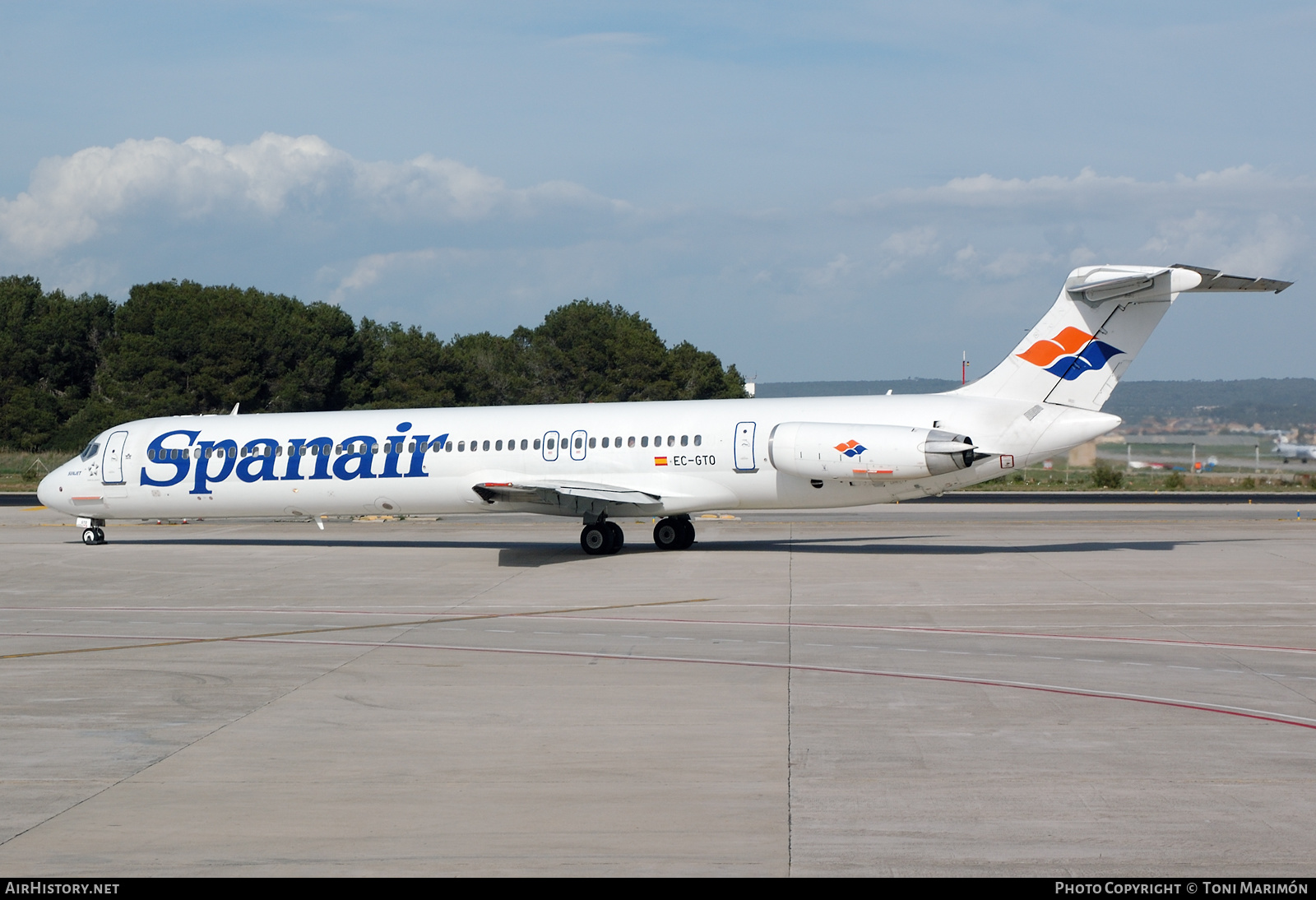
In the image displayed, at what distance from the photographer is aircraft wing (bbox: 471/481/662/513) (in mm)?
23656

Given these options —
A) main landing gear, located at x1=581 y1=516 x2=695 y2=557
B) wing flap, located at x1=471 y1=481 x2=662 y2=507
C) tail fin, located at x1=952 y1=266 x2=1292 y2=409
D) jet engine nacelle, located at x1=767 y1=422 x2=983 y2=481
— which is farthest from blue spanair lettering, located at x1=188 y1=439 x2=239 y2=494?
tail fin, located at x1=952 y1=266 x2=1292 y2=409

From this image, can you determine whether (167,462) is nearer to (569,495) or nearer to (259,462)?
(259,462)

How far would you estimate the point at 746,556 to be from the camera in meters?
24.4


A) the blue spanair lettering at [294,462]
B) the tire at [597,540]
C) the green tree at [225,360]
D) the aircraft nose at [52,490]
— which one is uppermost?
the green tree at [225,360]

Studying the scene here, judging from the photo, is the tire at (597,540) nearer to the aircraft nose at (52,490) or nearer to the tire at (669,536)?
the tire at (669,536)

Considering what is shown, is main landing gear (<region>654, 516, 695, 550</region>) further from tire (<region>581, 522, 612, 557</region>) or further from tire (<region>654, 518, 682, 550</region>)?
tire (<region>581, 522, 612, 557</region>)

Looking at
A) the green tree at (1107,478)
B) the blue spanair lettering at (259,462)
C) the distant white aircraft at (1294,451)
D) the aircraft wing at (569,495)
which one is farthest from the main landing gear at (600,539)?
the green tree at (1107,478)

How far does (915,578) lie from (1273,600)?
5386 millimetres

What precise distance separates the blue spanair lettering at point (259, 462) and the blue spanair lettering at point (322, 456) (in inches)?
37.0

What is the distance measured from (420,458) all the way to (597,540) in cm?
428

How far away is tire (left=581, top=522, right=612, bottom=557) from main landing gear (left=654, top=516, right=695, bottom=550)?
1258mm

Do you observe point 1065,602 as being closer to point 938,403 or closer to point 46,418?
point 938,403

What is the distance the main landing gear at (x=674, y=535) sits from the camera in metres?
25.8
